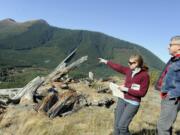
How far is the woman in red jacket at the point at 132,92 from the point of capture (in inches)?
309

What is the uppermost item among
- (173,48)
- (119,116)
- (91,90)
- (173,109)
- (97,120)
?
(173,48)

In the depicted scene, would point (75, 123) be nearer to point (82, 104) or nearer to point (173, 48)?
point (82, 104)

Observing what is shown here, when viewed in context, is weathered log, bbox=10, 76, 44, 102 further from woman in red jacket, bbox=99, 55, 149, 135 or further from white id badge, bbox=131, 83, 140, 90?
white id badge, bbox=131, 83, 140, 90

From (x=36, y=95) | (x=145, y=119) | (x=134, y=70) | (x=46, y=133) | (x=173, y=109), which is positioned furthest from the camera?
(x=36, y=95)

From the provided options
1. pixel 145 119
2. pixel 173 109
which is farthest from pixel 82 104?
pixel 173 109

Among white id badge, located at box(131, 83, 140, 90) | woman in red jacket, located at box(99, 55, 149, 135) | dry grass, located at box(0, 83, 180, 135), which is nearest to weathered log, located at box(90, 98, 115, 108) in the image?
dry grass, located at box(0, 83, 180, 135)

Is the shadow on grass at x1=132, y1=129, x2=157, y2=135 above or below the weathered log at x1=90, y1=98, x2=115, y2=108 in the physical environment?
above

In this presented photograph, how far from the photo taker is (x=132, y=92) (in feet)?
25.8

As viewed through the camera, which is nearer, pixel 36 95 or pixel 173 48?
pixel 173 48

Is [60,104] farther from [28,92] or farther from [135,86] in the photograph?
[135,86]

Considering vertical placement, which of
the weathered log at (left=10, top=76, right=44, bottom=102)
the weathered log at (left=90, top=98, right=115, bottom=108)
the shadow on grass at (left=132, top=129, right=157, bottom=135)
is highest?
the shadow on grass at (left=132, top=129, right=157, bottom=135)

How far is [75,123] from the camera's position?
1067 cm

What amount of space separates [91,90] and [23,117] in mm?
8055

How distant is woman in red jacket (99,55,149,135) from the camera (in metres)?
7.84
